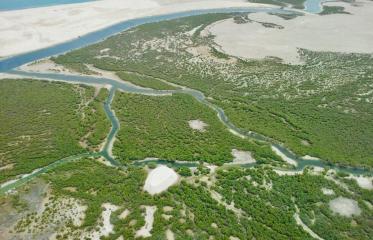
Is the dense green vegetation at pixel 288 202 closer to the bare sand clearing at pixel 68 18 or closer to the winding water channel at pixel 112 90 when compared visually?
the winding water channel at pixel 112 90

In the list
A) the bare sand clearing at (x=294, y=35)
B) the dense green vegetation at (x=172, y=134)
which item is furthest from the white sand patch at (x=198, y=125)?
the bare sand clearing at (x=294, y=35)

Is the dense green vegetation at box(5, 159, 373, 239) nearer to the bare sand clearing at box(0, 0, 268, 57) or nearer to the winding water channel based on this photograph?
the winding water channel

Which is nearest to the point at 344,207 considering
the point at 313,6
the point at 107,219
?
the point at 107,219

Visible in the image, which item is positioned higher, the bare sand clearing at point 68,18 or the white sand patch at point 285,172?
the bare sand clearing at point 68,18

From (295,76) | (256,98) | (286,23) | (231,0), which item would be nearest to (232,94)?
(256,98)

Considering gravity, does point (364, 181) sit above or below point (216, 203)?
below

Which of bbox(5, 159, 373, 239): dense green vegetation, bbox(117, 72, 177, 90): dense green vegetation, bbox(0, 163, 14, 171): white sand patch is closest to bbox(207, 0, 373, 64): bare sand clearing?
bbox(117, 72, 177, 90): dense green vegetation

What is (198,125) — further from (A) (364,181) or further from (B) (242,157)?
(A) (364,181)
